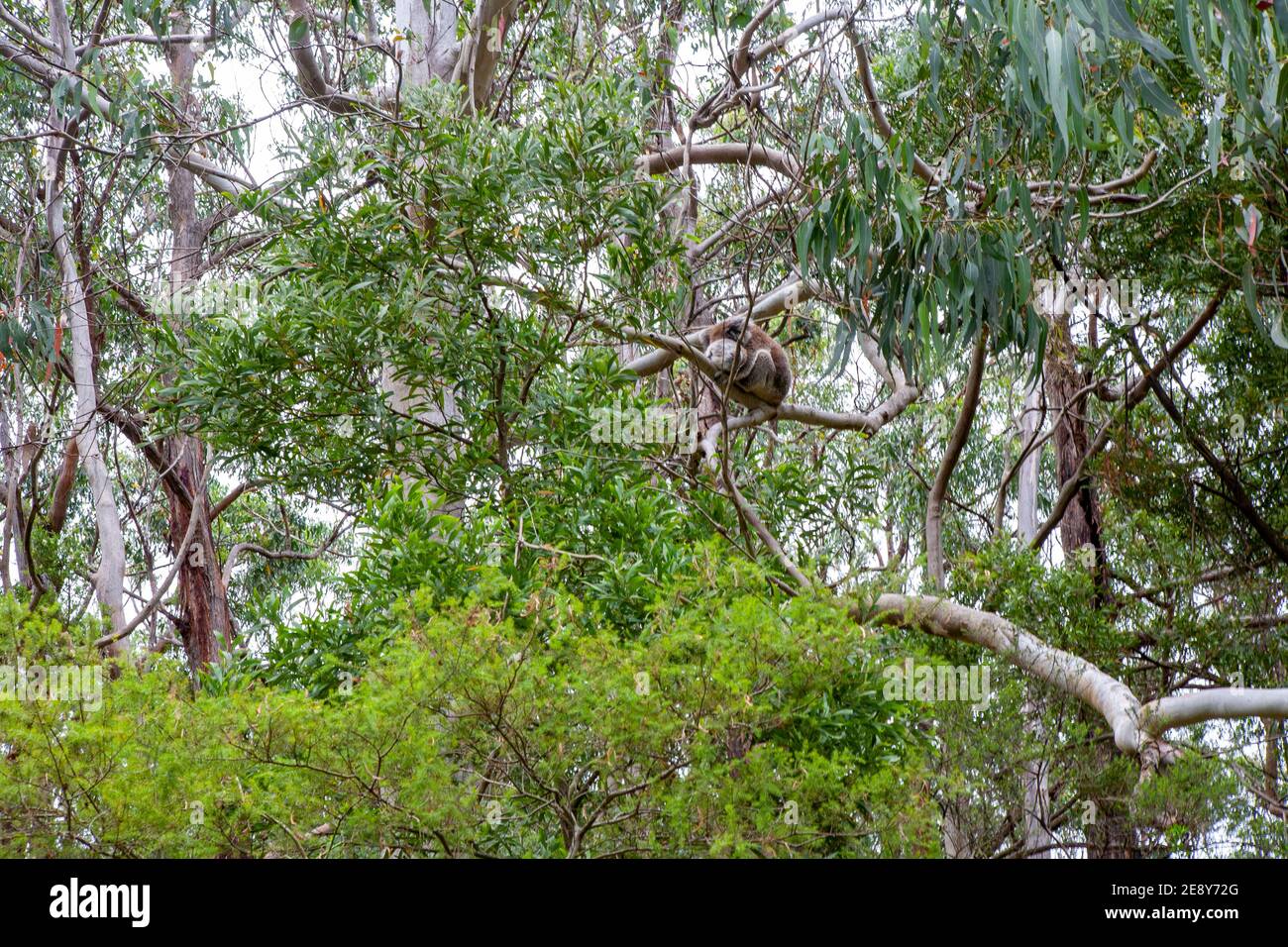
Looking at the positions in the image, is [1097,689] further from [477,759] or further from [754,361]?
[754,361]

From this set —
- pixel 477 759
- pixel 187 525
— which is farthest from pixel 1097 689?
pixel 187 525

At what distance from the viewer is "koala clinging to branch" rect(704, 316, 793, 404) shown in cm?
605

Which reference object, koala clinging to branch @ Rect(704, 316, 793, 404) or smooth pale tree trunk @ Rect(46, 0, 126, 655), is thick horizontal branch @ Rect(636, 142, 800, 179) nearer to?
koala clinging to branch @ Rect(704, 316, 793, 404)

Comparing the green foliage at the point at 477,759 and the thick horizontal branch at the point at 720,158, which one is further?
the thick horizontal branch at the point at 720,158

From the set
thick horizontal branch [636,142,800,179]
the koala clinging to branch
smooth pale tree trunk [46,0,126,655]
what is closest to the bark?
the koala clinging to branch

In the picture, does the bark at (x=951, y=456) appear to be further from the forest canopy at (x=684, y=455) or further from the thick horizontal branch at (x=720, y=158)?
the thick horizontal branch at (x=720, y=158)

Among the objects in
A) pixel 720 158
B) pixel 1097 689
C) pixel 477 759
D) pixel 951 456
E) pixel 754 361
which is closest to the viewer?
pixel 477 759

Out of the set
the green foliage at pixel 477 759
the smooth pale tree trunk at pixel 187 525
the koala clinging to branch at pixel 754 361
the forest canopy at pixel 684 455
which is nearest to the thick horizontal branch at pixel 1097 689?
the forest canopy at pixel 684 455

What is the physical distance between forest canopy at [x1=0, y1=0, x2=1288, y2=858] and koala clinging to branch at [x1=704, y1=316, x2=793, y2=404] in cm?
4

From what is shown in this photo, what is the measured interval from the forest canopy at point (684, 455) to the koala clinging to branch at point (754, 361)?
0.13 feet

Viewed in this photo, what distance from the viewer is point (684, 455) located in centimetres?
564

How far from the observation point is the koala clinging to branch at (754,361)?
19.8 feet

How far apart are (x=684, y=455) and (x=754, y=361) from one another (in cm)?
69

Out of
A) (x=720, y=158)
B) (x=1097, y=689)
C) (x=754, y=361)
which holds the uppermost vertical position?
(x=720, y=158)
